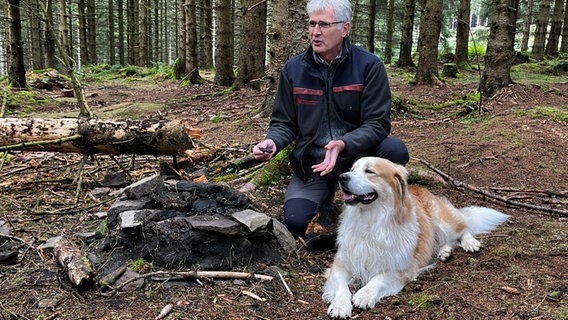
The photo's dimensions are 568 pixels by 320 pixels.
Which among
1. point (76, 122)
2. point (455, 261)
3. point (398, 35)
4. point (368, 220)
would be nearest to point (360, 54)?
point (368, 220)

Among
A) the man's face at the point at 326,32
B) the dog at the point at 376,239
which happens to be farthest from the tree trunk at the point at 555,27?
the dog at the point at 376,239

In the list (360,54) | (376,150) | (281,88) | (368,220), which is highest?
(360,54)

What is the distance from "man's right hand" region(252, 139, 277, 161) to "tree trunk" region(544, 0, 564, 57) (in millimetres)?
Result: 20292

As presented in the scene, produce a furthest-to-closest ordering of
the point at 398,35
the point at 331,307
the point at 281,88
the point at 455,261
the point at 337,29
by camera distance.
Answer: the point at 398,35 < the point at 281,88 < the point at 337,29 < the point at 455,261 < the point at 331,307

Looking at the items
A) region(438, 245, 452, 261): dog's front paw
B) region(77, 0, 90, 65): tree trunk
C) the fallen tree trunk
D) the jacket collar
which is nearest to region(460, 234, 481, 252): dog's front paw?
region(438, 245, 452, 261): dog's front paw

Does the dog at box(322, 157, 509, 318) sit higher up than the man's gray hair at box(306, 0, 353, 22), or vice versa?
the man's gray hair at box(306, 0, 353, 22)

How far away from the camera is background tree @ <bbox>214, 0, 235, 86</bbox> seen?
13086 mm

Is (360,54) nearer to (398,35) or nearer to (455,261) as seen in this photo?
(455,261)

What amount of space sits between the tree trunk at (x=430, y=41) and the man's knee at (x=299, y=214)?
9.42 m

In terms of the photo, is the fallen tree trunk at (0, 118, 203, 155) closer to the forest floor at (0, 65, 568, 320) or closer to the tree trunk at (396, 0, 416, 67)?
the forest floor at (0, 65, 568, 320)

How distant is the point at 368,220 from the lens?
11.8 ft

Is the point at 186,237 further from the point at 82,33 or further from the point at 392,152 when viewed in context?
the point at 82,33

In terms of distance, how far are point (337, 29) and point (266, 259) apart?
2.22 meters

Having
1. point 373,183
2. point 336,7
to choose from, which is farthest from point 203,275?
point 336,7
